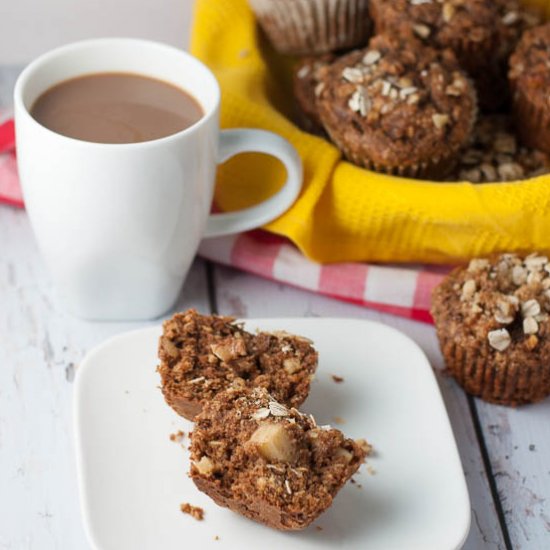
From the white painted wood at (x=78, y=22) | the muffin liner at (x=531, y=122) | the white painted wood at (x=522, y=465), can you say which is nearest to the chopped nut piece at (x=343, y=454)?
the white painted wood at (x=522, y=465)

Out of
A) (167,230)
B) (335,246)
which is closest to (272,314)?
(335,246)

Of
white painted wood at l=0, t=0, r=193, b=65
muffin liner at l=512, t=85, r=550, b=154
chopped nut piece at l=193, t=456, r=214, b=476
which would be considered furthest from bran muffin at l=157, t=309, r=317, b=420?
white painted wood at l=0, t=0, r=193, b=65

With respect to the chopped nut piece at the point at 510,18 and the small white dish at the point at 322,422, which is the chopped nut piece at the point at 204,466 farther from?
the chopped nut piece at the point at 510,18

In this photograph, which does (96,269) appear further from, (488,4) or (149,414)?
(488,4)

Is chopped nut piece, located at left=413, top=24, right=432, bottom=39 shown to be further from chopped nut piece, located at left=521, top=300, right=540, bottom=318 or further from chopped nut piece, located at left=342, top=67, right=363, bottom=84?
chopped nut piece, located at left=521, top=300, right=540, bottom=318

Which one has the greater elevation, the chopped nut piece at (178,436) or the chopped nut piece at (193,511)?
the chopped nut piece at (193,511)

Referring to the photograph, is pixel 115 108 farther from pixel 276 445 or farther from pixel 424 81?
pixel 276 445
